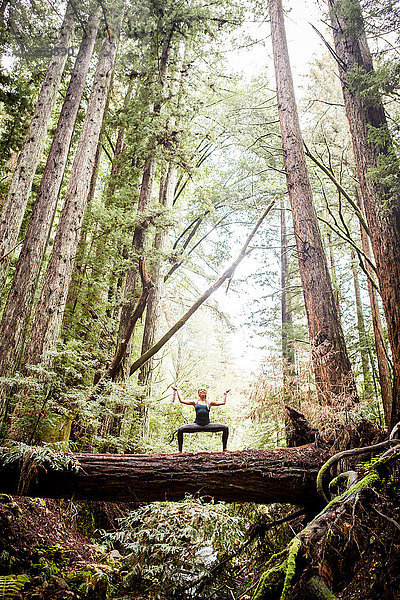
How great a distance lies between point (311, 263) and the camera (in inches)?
221

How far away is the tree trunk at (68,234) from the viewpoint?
579 cm

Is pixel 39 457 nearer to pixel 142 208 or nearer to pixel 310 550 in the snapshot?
pixel 310 550

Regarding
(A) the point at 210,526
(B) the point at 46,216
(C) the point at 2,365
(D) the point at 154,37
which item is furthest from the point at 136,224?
(A) the point at 210,526

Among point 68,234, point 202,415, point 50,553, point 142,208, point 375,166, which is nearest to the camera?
point 50,553

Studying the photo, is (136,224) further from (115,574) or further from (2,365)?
(115,574)

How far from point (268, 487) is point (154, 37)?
9075 mm

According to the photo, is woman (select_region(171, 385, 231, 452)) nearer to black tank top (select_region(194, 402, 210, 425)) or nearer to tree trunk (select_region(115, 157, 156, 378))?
black tank top (select_region(194, 402, 210, 425))

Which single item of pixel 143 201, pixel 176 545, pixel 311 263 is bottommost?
pixel 176 545

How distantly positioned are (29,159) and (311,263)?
6.41 metres

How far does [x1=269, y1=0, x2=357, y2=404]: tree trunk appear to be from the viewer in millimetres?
4840

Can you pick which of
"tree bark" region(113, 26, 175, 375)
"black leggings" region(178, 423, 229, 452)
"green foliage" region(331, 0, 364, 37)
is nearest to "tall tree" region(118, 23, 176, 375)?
"tree bark" region(113, 26, 175, 375)

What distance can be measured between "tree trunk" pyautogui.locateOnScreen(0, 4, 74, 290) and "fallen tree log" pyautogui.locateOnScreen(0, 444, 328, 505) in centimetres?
477

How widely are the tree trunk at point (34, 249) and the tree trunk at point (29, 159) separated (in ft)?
1.72

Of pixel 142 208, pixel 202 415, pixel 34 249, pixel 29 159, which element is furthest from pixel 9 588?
pixel 29 159
